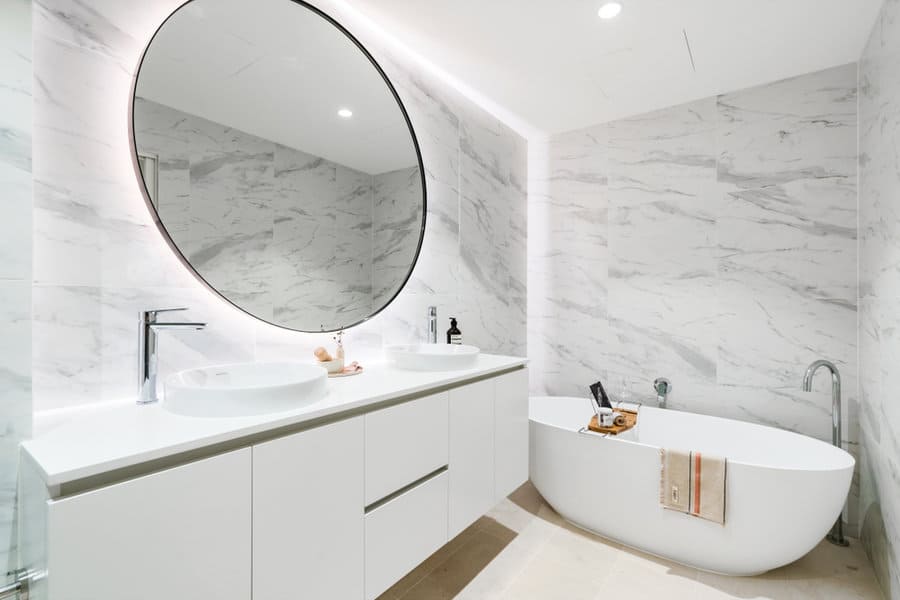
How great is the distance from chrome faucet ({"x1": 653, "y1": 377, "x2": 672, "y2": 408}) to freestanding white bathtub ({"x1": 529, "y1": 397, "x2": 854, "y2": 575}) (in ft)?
0.41

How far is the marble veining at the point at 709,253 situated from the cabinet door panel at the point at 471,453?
1.55 metres

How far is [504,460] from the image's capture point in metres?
1.95

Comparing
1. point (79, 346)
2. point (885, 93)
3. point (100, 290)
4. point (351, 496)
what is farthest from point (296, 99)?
point (885, 93)

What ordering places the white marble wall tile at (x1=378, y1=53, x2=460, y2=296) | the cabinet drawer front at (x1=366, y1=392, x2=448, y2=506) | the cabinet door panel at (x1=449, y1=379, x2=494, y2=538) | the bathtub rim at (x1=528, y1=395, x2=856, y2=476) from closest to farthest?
the cabinet drawer front at (x1=366, y1=392, x2=448, y2=506) → the cabinet door panel at (x1=449, y1=379, x2=494, y2=538) → the bathtub rim at (x1=528, y1=395, x2=856, y2=476) → the white marble wall tile at (x1=378, y1=53, x2=460, y2=296)

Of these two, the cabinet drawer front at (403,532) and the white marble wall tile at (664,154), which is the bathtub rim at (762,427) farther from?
the white marble wall tile at (664,154)

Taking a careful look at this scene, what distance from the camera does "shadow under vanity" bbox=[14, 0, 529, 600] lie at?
33.1 inches

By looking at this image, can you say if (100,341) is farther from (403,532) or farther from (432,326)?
(432,326)

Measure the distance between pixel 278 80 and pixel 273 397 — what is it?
1.20 meters

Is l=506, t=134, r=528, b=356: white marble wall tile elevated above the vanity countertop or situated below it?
above

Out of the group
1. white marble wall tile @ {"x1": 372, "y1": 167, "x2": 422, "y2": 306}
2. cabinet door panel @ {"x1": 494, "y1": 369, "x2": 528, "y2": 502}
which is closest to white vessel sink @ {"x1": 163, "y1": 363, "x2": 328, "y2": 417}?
white marble wall tile @ {"x1": 372, "y1": 167, "x2": 422, "y2": 306}

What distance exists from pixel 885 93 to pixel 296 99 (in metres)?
2.50

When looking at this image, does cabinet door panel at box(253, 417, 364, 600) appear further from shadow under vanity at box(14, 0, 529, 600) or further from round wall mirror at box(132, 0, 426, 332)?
round wall mirror at box(132, 0, 426, 332)

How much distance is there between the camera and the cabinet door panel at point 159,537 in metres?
0.75

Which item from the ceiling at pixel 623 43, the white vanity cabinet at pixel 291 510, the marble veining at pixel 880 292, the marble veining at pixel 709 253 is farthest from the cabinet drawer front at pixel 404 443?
the marble veining at pixel 709 253
